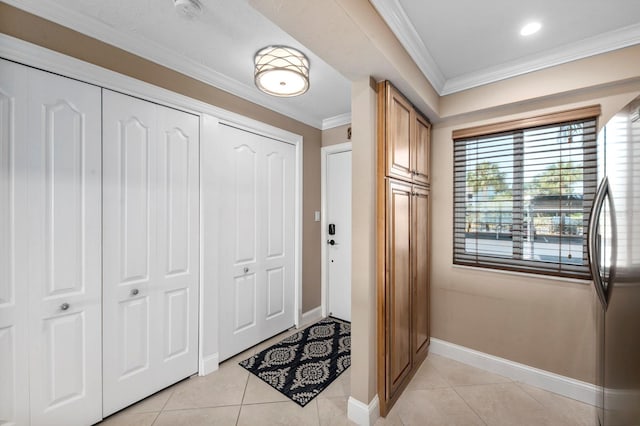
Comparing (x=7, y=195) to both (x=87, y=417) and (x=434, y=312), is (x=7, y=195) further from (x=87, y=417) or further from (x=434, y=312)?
(x=434, y=312)

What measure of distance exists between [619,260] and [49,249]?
2.82 metres

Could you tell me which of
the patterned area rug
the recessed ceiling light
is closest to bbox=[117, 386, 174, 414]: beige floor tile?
the patterned area rug

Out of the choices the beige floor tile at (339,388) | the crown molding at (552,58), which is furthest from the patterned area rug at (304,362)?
the crown molding at (552,58)

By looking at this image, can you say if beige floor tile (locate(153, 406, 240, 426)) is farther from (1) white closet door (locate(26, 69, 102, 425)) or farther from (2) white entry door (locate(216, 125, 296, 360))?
(2) white entry door (locate(216, 125, 296, 360))

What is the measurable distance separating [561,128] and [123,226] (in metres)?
3.15

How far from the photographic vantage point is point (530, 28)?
1610 mm

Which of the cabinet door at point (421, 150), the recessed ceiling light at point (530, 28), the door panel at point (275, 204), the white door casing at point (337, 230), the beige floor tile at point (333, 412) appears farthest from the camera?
the white door casing at point (337, 230)

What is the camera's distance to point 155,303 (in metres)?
1.90

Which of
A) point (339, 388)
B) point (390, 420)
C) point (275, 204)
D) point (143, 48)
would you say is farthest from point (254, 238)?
point (390, 420)

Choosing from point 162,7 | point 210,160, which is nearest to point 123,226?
point 210,160

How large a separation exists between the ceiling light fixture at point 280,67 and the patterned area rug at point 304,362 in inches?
88.3

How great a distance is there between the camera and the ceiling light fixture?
1.76 m

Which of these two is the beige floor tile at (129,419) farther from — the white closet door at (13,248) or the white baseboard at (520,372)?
the white baseboard at (520,372)

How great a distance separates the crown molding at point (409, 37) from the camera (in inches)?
55.0
